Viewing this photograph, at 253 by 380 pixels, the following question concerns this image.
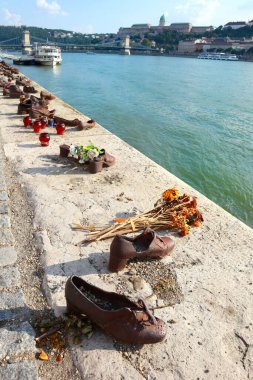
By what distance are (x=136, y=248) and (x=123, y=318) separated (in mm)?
1196

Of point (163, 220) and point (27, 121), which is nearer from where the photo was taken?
point (163, 220)

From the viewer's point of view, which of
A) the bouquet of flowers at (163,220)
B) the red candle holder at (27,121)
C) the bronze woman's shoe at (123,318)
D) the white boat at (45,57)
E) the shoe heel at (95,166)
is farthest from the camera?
the white boat at (45,57)

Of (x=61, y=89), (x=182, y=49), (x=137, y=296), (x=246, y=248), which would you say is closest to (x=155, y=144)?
(x=246, y=248)

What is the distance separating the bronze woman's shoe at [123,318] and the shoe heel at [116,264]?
63cm

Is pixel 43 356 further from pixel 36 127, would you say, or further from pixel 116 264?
pixel 36 127

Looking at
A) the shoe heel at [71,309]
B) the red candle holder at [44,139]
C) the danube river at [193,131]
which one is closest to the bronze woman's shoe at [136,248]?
the shoe heel at [71,309]

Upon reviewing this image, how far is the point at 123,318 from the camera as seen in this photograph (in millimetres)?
2818

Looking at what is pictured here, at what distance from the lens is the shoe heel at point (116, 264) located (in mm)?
3693

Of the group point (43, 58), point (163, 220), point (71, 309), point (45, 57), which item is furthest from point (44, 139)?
point (45, 57)

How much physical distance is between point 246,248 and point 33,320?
2.81 meters

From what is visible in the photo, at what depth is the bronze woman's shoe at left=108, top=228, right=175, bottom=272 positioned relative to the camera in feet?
12.1

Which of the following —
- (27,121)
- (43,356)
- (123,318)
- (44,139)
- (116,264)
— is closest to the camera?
(43,356)

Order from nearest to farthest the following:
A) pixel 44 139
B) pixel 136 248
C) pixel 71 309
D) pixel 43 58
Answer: pixel 71 309, pixel 136 248, pixel 44 139, pixel 43 58

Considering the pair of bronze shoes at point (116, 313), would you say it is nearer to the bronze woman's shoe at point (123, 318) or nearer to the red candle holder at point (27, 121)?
A: the bronze woman's shoe at point (123, 318)
